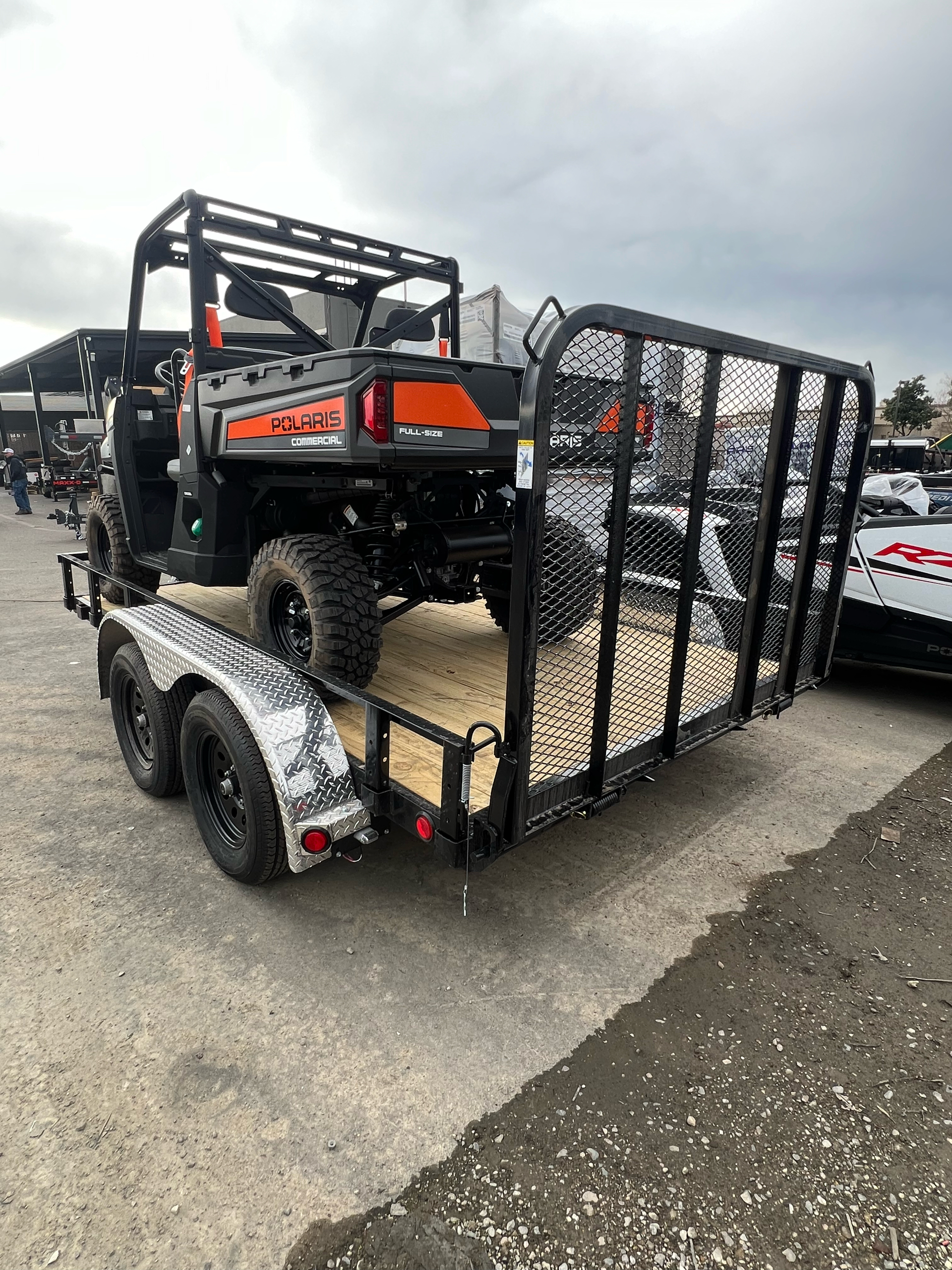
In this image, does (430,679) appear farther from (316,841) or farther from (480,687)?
(316,841)

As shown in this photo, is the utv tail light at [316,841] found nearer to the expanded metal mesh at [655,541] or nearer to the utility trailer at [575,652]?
the utility trailer at [575,652]

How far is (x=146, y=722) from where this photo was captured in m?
3.75

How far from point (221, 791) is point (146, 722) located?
95cm

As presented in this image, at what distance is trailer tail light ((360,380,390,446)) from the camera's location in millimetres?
2520

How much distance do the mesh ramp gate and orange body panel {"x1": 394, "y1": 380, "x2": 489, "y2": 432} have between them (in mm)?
750

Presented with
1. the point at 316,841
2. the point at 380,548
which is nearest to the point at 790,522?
the point at 380,548

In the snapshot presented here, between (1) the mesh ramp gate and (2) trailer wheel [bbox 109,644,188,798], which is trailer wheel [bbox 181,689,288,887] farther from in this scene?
(1) the mesh ramp gate

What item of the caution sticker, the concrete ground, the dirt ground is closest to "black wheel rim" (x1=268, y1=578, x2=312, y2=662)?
the concrete ground

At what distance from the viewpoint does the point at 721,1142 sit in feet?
6.36

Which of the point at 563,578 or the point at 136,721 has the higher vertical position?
the point at 563,578

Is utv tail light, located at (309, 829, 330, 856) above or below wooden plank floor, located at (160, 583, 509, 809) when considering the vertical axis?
below

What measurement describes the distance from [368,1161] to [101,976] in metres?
1.22

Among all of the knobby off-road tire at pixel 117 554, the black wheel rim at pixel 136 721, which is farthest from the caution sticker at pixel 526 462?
the knobby off-road tire at pixel 117 554

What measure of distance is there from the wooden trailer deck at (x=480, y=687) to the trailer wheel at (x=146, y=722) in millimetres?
773
